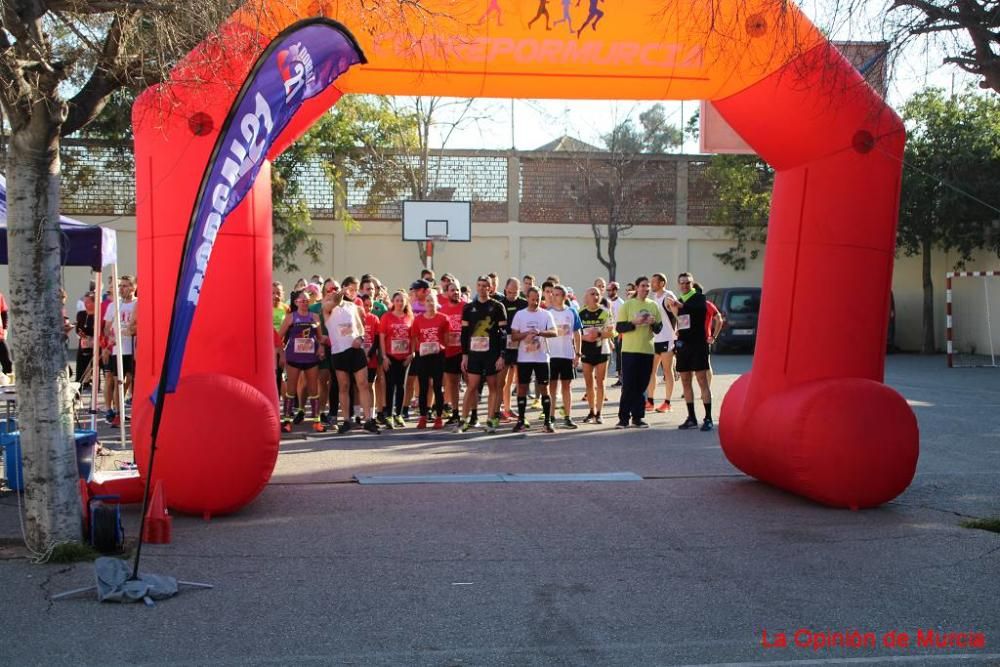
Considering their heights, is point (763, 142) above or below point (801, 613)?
above

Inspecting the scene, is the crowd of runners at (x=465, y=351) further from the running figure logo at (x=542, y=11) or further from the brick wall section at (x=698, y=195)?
the brick wall section at (x=698, y=195)

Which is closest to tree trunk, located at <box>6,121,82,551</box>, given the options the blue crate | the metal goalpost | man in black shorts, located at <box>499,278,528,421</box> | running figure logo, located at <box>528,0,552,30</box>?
the blue crate

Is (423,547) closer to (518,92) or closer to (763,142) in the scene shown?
(518,92)

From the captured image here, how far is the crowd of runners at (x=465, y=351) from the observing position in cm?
1322

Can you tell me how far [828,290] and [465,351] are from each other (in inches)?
225

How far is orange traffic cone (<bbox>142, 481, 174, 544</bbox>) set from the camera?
7031 millimetres

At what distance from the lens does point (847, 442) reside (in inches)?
323

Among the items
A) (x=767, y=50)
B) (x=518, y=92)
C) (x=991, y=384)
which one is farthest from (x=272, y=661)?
(x=991, y=384)

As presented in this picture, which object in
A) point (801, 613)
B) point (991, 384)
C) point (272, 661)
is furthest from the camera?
point (991, 384)

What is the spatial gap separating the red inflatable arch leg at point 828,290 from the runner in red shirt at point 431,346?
5535mm

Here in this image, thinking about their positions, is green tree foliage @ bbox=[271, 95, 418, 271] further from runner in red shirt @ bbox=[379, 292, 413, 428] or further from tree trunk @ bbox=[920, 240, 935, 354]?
runner in red shirt @ bbox=[379, 292, 413, 428]

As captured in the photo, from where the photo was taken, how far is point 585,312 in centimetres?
1495

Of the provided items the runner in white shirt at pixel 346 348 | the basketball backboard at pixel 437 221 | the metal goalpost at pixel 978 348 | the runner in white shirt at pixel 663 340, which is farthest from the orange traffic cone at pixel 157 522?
the metal goalpost at pixel 978 348

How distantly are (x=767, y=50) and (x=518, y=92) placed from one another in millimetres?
1981
